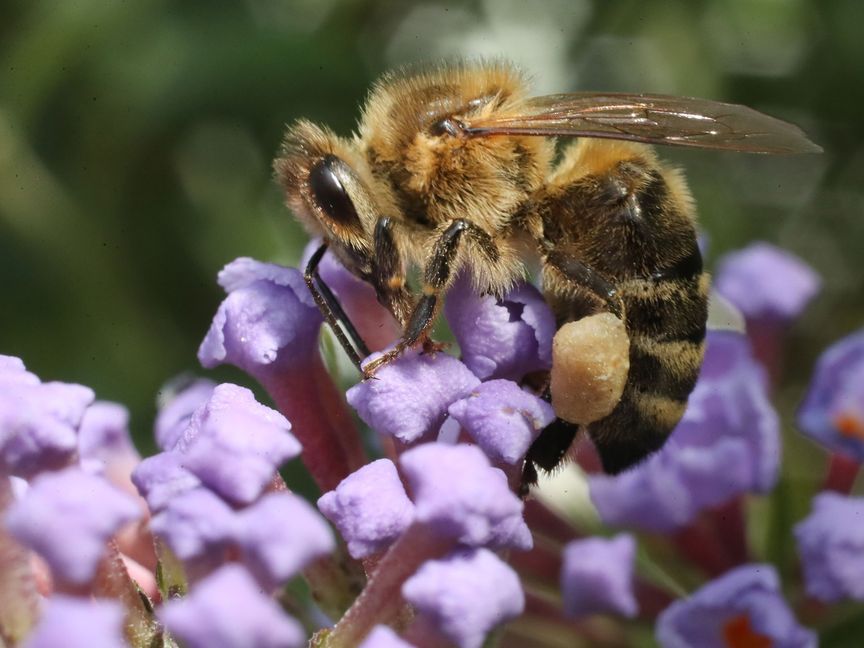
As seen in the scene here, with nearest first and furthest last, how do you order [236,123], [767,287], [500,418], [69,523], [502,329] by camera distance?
[69,523], [500,418], [502,329], [767,287], [236,123]

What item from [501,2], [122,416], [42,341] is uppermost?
[501,2]

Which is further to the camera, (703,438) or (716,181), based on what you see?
(716,181)

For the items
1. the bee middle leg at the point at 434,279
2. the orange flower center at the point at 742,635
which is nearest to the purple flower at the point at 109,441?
the bee middle leg at the point at 434,279

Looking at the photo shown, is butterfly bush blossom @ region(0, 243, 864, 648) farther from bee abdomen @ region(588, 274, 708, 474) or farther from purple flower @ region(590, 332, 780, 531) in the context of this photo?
bee abdomen @ region(588, 274, 708, 474)

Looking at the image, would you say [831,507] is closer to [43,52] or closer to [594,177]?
[594,177]

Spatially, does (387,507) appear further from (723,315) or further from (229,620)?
(723,315)

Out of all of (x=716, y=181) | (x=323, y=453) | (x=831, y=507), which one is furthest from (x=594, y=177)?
(x=716, y=181)

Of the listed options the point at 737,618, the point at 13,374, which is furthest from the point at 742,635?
the point at 13,374
